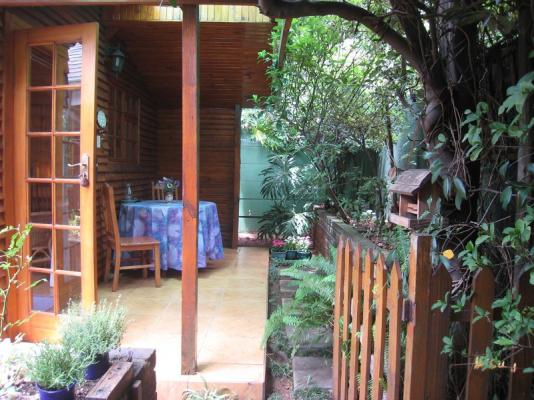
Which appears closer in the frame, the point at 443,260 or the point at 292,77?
the point at 443,260

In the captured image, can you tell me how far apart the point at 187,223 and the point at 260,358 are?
0.97 m

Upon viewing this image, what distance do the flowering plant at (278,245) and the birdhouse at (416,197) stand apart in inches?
181

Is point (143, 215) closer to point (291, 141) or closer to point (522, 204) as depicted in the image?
point (291, 141)

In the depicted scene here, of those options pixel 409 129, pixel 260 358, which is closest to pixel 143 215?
pixel 260 358

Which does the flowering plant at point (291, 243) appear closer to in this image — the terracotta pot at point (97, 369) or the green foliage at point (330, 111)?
the green foliage at point (330, 111)

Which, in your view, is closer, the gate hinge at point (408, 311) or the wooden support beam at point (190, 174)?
the gate hinge at point (408, 311)

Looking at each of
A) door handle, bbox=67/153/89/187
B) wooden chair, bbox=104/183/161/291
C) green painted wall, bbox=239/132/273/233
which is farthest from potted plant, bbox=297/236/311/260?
door handle, bbox=67/153/89/187

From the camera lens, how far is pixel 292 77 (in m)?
4.34

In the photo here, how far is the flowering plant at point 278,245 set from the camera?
600cm

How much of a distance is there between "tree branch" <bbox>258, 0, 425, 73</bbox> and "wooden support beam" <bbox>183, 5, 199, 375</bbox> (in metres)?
0.83

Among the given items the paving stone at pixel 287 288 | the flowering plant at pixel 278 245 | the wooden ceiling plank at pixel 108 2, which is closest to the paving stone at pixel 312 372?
the paving stone at pixel 287 288

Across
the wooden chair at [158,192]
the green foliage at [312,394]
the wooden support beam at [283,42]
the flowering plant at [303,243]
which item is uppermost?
the wooden support beam at [283,42]

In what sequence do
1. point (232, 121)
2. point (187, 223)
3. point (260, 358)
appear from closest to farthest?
point (187, 223) < point (260, 358) < point (232, 121)

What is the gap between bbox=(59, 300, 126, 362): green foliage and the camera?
5.34ft
